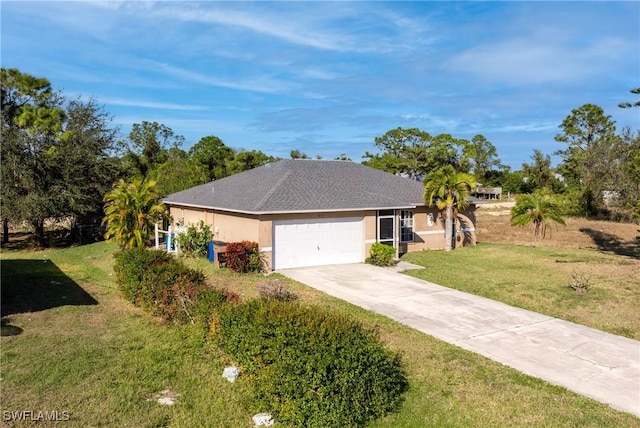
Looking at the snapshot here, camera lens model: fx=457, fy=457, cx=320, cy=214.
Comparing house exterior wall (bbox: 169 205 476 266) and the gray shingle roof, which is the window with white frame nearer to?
house exterior wall (bbox: 169 205 476 266)

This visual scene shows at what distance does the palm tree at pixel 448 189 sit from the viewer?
70.3 feet

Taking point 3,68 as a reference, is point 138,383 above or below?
below

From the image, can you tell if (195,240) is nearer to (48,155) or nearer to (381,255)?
(381,255)

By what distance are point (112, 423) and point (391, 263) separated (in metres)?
13.5

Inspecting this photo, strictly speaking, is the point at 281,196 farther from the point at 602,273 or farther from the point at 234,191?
the point at 602,273

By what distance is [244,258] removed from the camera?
54.6 ft

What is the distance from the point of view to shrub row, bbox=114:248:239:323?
359 inches

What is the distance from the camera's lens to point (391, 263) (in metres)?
18.3

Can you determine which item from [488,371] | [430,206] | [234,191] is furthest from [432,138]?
[488,371]

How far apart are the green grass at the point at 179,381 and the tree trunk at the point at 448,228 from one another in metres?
12.0

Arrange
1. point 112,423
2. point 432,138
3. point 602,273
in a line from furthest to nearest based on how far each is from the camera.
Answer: point 432,138
point 602,273
point 112,423

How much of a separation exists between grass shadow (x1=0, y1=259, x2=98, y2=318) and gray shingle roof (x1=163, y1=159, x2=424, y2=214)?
608cm

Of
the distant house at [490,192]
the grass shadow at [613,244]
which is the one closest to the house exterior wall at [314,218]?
Answer: the grass shadow at [613,244]

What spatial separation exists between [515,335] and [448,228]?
12694 millimetres
